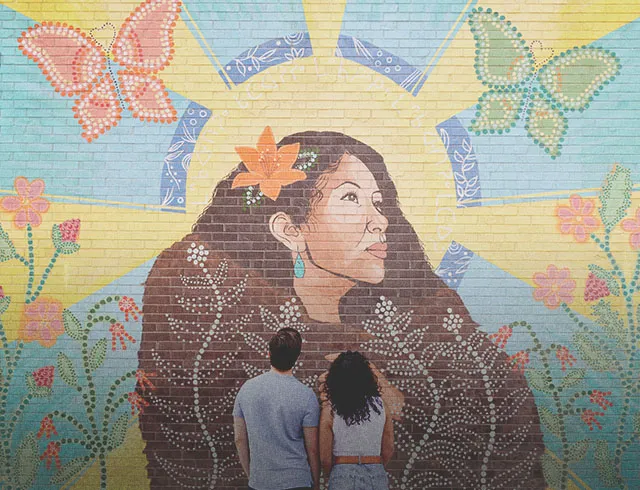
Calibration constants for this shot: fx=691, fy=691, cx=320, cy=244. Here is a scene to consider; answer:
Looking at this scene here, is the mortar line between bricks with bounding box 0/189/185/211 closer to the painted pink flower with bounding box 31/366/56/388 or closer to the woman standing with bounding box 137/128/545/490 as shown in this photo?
the woman standing with bounding box 137/128/545/490

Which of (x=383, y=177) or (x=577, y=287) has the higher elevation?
(x=383, y=177)

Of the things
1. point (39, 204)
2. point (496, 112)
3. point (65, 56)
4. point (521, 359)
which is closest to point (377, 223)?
point (496, 112)

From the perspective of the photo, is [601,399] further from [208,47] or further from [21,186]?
[21,186]

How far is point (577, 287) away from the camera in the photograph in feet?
19.0

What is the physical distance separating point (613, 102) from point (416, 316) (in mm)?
2475

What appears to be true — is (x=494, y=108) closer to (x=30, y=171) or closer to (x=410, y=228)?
(x=410, y=228)

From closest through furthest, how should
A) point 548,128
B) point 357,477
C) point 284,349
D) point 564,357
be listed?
point 357,477
point 284,349
point 564,357
point 548,128

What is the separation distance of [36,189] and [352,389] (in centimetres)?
349

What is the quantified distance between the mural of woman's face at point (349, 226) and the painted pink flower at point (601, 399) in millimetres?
2012

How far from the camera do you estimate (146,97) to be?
5.90m

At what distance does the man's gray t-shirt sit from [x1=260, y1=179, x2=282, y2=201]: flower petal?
2133 mm

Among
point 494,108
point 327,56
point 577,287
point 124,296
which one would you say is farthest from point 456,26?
point 124,296

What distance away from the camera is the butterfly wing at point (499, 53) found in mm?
5875

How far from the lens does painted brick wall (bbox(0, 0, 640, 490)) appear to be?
226 inches
